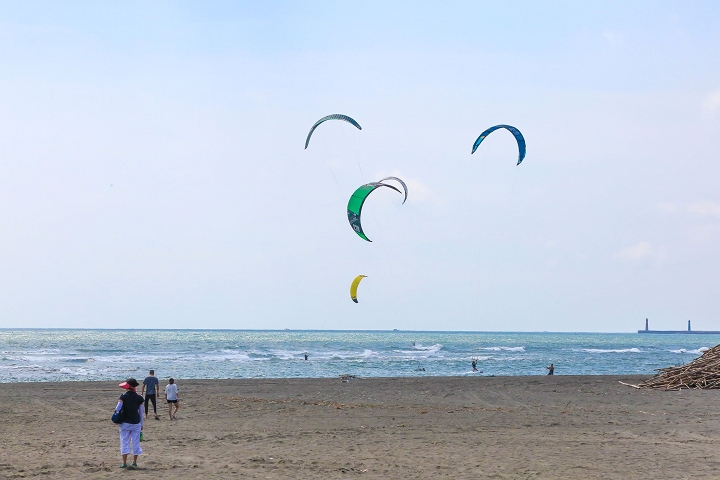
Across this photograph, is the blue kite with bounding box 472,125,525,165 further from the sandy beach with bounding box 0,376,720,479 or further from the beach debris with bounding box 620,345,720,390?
the beach debris with bounding box 620,345,720,390

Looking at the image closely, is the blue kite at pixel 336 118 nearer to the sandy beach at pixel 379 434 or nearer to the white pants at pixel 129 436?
the sandy beach at pixel 379 434

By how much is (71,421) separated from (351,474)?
8641mm

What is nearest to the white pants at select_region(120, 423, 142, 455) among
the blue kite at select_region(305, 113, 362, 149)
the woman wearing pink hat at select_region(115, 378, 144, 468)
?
the woman wearing pink hat at select_region(115, 378, 144, 468)

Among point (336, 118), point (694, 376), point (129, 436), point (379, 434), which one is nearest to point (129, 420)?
point (129, 436)

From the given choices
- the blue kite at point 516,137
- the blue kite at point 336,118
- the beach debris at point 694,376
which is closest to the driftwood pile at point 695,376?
the beach debris at point 694,376

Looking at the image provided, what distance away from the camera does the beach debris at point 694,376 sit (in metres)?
22.6

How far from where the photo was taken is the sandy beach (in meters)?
10.4

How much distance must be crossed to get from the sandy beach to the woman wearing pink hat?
31cm

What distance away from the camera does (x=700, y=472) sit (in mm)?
10039

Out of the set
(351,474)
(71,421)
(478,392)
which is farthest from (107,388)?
(351,474)

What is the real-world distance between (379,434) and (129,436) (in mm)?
5079

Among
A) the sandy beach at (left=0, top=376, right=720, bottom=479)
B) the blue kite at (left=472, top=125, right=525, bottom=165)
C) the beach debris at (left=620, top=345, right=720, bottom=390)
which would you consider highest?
the blue kite at (left=472, top=125, right=525, bottom=165)

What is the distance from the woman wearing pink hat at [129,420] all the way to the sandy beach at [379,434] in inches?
12.1

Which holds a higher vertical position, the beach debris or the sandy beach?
the beach debris
